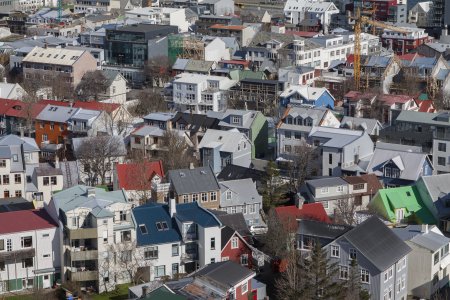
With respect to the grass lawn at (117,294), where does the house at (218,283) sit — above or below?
Answer: above

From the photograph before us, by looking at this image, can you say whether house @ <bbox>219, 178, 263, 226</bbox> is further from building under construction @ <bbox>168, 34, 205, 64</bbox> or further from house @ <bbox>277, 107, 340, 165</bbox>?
building under construction @ <bbox>168, 34, 205, 64</bbox>

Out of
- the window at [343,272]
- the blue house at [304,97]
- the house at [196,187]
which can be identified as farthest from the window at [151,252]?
the blue house at [304,97]

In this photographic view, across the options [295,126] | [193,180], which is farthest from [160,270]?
[295,126]

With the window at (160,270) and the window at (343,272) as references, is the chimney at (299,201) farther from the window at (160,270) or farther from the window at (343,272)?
the window at (343,272)

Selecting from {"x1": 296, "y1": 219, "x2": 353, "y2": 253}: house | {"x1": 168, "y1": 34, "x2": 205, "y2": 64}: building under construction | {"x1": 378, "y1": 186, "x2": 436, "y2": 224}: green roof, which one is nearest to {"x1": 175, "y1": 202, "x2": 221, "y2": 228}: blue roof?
{"x1": 296, "y1": 219, "x2": 353, "y2": 253}: house

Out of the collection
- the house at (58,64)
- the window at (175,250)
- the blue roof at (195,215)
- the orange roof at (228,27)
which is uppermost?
the orange roof at (228,27)

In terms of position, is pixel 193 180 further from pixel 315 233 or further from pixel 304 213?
pixel 315 233

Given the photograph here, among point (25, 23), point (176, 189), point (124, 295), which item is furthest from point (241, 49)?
Answer: point (124, 295)

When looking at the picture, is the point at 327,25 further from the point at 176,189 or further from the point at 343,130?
the point at 176,189
